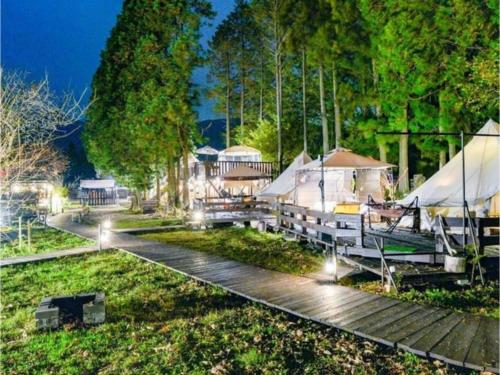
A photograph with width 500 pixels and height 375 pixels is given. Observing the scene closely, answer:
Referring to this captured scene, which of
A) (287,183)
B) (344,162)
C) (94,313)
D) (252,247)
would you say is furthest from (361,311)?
(287,183)

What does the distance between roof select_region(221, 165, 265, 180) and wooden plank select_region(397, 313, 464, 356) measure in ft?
58.6

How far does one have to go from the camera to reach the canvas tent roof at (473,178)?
1191 centimetres

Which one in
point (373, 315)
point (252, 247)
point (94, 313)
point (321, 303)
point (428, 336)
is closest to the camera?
point (428, 336)

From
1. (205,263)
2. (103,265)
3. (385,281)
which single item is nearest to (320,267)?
(385,281)

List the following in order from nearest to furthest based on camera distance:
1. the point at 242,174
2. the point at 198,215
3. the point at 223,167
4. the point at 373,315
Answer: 1. the point at 373,315
2. the point at 198,215
3. the point at 242,174
4. the point at 223,167

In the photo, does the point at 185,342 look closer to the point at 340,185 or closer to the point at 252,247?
the point at 252,247

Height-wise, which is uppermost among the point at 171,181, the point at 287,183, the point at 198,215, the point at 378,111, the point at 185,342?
the point at 378,111

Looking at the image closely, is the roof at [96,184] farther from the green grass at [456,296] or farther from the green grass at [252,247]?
the green grass at [456,296]

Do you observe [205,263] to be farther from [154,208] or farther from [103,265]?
[154,208]

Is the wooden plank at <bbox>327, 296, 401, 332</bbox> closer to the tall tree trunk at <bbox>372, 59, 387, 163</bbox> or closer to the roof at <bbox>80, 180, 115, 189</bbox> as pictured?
the tall tree trunk at <bbox>372, 59, 387, 163</bbox>

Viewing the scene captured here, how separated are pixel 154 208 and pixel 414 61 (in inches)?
741

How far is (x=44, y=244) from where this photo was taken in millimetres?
15406

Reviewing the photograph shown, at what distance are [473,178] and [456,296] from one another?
6.60m

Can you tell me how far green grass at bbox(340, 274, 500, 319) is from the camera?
6.45m
